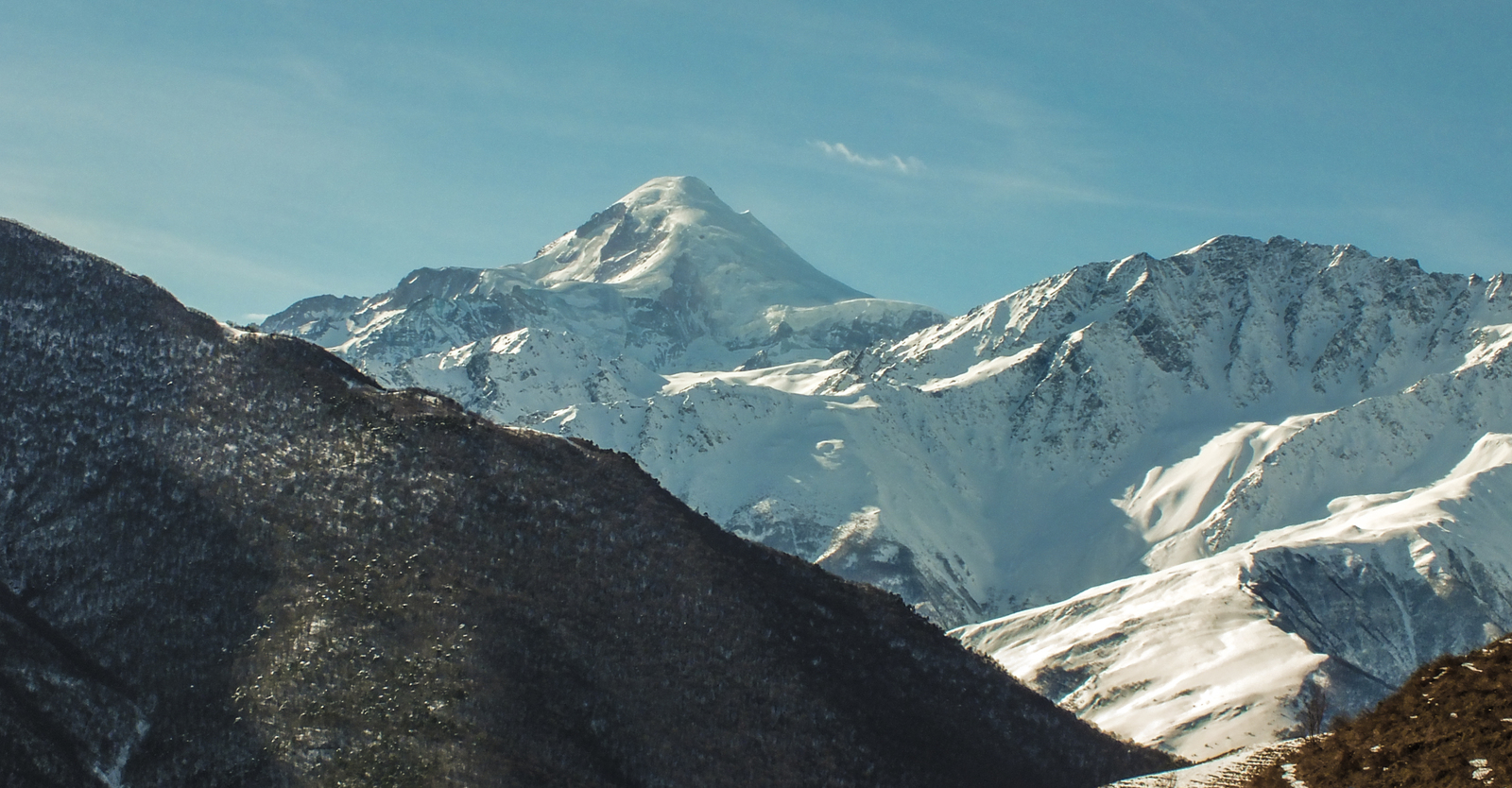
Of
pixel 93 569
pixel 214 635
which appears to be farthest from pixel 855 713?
pixel 93 569

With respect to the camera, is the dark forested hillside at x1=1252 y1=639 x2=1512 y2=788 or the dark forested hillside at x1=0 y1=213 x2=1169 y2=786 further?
the dark forested hillside at x1=0 y1=213 x2=1169 y2=786

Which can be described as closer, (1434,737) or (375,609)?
(1434,737)

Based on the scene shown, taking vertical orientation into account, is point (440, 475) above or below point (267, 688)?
above

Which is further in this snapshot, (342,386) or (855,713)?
(342,386)

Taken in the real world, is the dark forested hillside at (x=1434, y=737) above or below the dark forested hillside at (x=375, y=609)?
below

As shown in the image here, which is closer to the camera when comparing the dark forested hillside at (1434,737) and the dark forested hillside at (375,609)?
the dark forested hillside at (1434,737)

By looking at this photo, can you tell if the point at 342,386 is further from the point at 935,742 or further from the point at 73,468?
the point at 935,742

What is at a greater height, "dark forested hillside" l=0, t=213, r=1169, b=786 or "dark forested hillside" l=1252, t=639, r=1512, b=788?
"dark forested hillside" l=0, t=213, r=1169, b=786

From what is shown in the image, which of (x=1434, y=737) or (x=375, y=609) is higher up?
(x=375, y=609)
